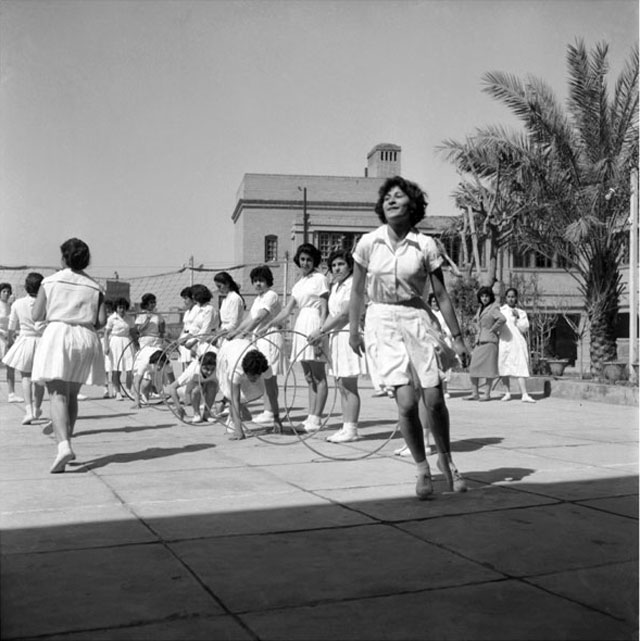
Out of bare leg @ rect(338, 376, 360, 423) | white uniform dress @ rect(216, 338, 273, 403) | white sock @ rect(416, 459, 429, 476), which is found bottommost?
white sock @ rect(416, 459, 429, 476)

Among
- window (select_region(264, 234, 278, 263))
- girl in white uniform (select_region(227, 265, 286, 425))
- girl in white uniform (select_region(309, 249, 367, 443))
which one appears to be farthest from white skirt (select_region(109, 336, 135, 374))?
window (select_region(264, 234, 278, 263))

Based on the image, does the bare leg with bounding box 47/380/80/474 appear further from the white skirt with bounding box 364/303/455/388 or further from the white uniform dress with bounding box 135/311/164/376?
the white uniform dress with bounding box 135/311/164/376

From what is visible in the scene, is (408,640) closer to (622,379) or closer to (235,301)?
(235,301)

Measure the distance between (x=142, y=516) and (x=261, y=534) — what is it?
820mm

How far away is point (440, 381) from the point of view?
18.4 ft

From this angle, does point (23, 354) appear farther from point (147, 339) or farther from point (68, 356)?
point (147, 339)

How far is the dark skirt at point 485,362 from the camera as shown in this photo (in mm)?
14406

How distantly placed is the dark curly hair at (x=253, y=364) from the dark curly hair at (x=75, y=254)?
215 centimetres

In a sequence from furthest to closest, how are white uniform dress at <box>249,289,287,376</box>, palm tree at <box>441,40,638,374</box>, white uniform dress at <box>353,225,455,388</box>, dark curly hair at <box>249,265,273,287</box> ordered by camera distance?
palm tree at <box>441,40,638,374</box> < dark curly hair at <box>249,265,273,287</box> < white uniform dress at <box>249,289,287,376</box> < white uniform dress at <box>353,225,455,388</box>

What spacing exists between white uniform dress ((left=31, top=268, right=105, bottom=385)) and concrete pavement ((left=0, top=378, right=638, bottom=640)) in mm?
737

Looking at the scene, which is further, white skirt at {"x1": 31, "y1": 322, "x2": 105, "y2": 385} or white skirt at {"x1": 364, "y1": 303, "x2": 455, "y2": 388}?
white skirt at {"x1": 31, "y1": 322, "x2": 105, "y2": 385}

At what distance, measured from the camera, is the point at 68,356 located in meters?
6.70

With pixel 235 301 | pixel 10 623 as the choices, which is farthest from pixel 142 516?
pixel 235 301

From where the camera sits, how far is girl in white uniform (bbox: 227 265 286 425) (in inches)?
363
